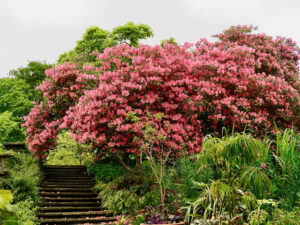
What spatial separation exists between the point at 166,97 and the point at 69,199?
185 inches

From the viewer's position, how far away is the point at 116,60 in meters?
8.87

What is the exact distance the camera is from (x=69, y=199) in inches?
380

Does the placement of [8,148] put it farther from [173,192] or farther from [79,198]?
[173,192]

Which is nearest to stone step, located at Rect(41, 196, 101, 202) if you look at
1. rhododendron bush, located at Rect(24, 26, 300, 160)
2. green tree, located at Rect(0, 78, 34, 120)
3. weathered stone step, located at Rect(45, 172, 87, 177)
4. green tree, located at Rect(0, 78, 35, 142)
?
rhododendron bush, located at Rect(24, 26, 300, 160)

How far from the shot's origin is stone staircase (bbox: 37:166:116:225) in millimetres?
7852

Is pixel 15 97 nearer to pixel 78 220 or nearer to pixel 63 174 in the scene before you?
pixel 63 174

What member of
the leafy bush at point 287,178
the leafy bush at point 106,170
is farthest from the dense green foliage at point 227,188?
the leafy bush at point 106,170

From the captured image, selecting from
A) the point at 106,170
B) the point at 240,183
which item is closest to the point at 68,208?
the point at 106,170

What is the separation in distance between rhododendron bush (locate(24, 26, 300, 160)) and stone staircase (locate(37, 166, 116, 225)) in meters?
1.61

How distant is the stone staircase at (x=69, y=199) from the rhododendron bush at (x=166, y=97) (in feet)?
5.29

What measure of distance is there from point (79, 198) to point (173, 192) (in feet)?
14.6

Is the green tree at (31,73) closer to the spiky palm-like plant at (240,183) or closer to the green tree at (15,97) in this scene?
the green tree at (15,97)

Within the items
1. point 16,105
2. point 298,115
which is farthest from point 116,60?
point 16,105

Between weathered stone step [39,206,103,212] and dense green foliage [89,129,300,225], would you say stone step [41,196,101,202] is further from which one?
dense green foliage [89,129,300,225]
